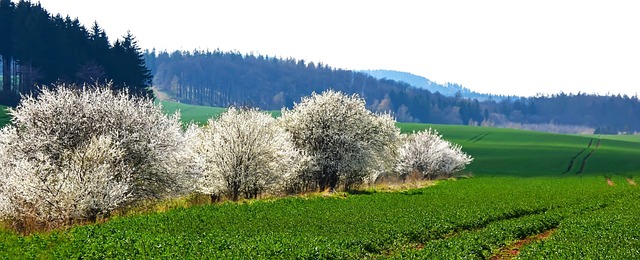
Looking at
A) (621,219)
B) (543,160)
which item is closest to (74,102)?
(621,219)

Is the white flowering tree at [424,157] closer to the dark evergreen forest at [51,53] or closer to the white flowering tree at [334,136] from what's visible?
the white flowering tree at [334,136]

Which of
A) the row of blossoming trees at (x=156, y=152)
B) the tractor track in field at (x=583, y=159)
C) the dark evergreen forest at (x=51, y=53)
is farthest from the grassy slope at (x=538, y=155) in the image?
the dark evergreen forest at (x=51, y=53)

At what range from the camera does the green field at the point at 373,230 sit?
22156 mm

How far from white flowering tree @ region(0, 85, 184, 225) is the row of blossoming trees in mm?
75

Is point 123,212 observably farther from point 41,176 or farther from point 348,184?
point 348,184

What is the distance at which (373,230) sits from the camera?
27.8 meters

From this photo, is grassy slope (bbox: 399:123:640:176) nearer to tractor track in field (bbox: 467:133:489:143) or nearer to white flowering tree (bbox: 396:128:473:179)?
tractor track in field (bbox: 467:133:489:143)

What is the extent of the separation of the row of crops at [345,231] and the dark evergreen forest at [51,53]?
228ft

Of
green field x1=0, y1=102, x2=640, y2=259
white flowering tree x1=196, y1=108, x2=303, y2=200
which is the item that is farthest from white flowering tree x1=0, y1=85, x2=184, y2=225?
white flowering tree x1=196, y1=108, x2=303, y2=200

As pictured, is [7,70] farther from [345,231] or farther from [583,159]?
[583,159]

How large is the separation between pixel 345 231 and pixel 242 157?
20818mm

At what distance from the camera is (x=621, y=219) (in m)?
31.6

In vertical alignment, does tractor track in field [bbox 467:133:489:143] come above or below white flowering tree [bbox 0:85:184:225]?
below

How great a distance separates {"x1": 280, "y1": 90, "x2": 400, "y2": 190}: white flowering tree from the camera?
53.2 m
